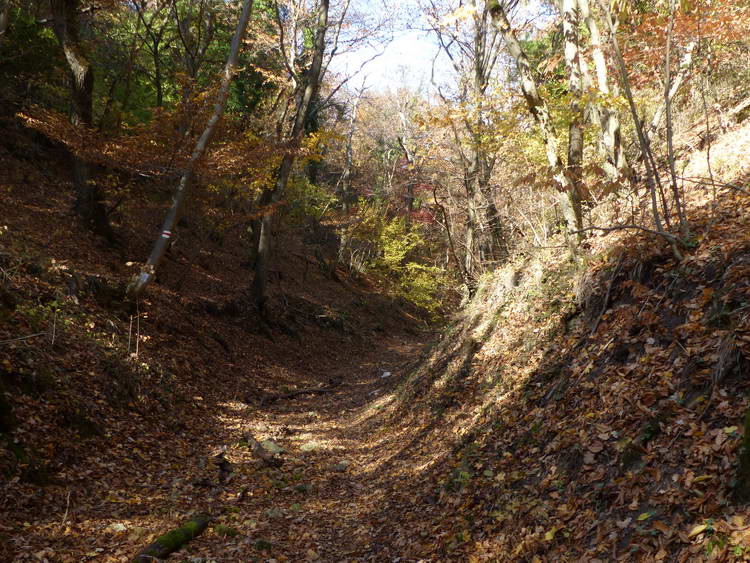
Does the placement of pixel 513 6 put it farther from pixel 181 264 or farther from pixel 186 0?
pixel 181 264

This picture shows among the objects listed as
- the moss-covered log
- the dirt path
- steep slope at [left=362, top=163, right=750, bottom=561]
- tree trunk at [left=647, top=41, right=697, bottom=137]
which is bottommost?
the dirt path

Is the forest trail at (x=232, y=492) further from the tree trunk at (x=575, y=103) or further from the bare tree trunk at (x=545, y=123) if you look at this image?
the tree trunk at (x=575, y=103)

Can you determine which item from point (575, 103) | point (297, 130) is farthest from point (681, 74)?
point (297, 130)

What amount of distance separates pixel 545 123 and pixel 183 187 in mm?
7539

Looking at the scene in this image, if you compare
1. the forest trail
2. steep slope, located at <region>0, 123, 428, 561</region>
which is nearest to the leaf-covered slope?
the forest trail

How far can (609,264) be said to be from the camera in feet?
22.2

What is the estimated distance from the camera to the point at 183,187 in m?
11.3

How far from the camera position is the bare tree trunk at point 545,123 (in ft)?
27.1

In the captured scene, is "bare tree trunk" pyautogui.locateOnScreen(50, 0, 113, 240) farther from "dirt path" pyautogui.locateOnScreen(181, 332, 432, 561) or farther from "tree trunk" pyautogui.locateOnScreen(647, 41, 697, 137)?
"tree trunk" pyautogui.locateOnScreen(647, 41, 697, 137)

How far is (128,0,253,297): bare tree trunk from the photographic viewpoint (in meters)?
10.9

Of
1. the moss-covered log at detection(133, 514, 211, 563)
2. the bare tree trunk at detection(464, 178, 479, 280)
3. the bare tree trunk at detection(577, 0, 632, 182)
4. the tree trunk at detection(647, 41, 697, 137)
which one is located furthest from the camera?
the bare tree trunk at detection(464, 178, 479, 280)

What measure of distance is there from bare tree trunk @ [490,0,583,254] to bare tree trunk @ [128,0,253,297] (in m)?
6.08

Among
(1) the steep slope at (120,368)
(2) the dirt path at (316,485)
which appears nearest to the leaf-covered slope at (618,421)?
(2) the dirt path at (316,485)

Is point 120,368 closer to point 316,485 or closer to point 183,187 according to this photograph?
point 316,485
